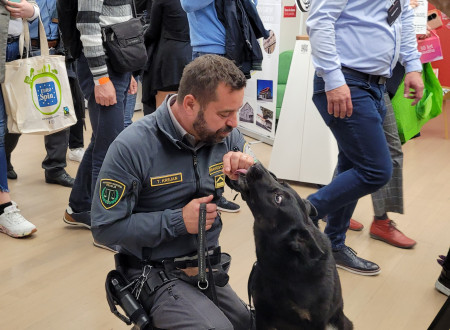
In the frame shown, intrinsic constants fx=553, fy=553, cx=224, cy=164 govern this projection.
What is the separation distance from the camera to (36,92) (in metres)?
2.90

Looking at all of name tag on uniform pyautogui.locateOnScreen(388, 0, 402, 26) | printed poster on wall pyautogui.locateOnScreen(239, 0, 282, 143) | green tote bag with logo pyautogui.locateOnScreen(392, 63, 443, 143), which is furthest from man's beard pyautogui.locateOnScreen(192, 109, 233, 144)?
printed poster on wall pyautogui.locateOnScreen(239, 0, 282, 143)

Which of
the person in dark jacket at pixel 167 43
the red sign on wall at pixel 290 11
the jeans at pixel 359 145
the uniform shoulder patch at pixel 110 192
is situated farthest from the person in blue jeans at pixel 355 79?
the red sign on wall at pixel 290 11

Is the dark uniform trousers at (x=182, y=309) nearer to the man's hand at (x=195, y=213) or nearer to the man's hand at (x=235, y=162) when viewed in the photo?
the man's hand at (x=195, y=213)

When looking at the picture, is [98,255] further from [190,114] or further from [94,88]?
[190,114]

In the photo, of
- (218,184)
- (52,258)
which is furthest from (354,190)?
(52,258)

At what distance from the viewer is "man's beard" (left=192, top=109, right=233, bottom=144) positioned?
1.64 meters

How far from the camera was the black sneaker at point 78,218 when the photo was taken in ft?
10.3

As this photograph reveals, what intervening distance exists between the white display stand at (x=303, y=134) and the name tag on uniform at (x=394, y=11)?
1.53 metres

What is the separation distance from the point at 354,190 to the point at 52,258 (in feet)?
5.12

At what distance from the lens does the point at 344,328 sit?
161 centimetres

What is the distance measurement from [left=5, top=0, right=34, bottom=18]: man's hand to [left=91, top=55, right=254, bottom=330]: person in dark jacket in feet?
4.79

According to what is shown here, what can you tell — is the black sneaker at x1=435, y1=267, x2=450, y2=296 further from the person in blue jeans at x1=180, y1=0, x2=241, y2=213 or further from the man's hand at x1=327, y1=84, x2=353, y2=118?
the person in blue jeans at x1=180, y1=0, x2=241, y2=213

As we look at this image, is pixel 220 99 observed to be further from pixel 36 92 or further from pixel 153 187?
pixel 36 92

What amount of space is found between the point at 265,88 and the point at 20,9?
103 inches
